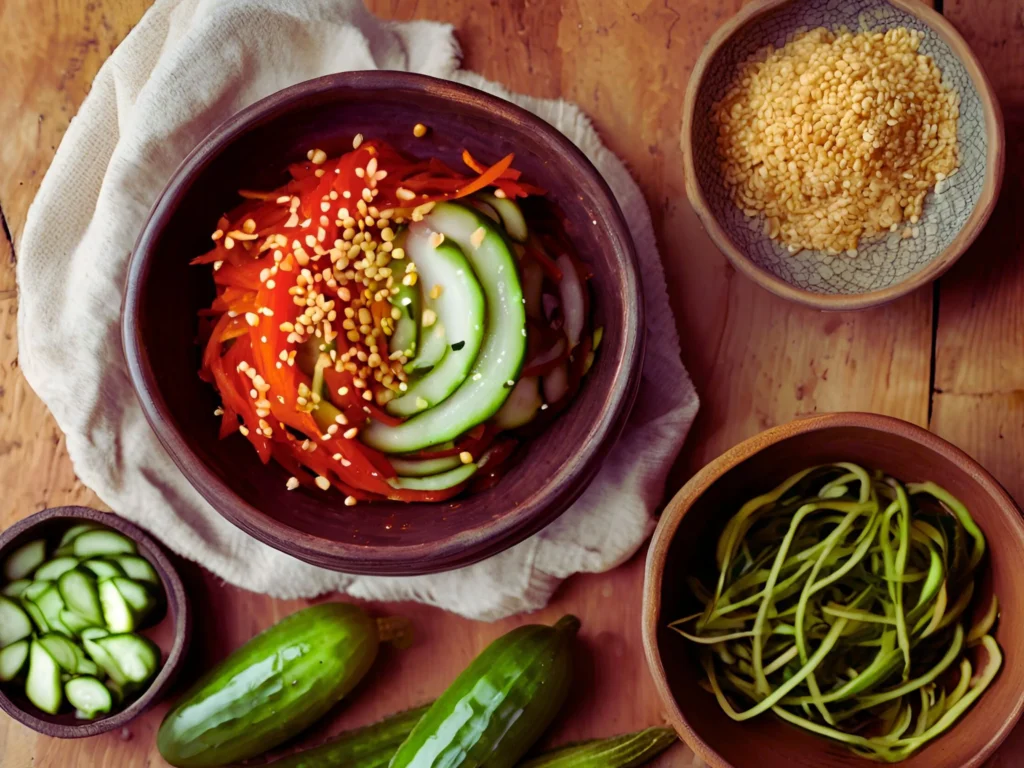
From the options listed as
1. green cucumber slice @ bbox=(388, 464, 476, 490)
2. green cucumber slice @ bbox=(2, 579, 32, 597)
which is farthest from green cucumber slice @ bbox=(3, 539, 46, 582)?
green cucumber slice @ bbox=(388, 464, 476, 490)

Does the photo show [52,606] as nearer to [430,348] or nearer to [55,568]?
[55,568]

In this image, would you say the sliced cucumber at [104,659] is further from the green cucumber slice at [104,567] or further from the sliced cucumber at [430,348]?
the sliced cucumber at [430,348]

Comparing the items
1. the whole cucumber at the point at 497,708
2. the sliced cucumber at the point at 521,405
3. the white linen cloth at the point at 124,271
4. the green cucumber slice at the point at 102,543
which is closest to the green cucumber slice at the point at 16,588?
the green cucumber slice at the point at 102,543

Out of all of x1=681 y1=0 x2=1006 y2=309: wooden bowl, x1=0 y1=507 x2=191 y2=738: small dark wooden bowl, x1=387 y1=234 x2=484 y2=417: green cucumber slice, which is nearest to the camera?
x1=387 y1=234 x2=484 y2=417: green cucumber slice

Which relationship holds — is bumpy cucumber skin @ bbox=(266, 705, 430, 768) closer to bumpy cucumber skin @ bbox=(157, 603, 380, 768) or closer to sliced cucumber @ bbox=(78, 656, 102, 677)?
bumpy cucumber skin @ bbox=(157, 603, 380, 768)

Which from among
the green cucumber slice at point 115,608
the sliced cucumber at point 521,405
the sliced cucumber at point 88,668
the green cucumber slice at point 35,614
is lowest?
the sliced cucumber at point 88,668

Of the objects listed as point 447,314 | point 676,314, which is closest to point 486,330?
point 447,314
